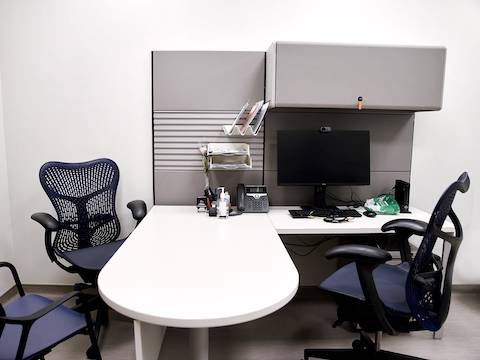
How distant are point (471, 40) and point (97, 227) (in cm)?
316

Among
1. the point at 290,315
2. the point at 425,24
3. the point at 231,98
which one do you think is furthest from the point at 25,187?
the point at 425,24

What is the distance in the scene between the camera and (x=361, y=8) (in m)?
2.78

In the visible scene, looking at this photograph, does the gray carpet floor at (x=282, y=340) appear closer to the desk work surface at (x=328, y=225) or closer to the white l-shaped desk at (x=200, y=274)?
the white l-shaped desk at (x=200, y=274)

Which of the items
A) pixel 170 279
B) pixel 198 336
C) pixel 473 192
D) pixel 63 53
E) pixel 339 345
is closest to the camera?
pixel 170 279

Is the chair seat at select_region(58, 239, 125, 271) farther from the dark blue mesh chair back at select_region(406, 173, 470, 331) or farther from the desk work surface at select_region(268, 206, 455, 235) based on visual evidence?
the dark blue mesh chair back at select_region(406, 173, 470, 331)

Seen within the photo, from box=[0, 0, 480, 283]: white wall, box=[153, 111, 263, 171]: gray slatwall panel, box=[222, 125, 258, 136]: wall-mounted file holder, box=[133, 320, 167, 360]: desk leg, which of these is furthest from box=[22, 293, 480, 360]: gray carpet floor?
box=[222, 125, 258, 136]: wall-mounted file holder

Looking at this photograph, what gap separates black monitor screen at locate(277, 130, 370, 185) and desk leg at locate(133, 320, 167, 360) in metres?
1.32

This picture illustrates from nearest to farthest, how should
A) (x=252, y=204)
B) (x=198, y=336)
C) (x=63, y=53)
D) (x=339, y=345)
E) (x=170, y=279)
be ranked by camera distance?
(x=170, y=279)
(x=198, y=336)
(x=339, y=345)
(x=252, y=204)
(x=63, y=53)

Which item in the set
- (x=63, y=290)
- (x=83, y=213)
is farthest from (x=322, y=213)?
(x=63, y=290)

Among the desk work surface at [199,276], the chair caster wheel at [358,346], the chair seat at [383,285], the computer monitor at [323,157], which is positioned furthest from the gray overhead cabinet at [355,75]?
the chair caster wheel at [358,346]

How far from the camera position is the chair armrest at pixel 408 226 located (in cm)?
200

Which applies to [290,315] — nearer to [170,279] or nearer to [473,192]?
[170,279]

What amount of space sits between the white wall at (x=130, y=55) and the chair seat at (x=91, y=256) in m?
0.52

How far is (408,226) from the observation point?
6.70 ft
